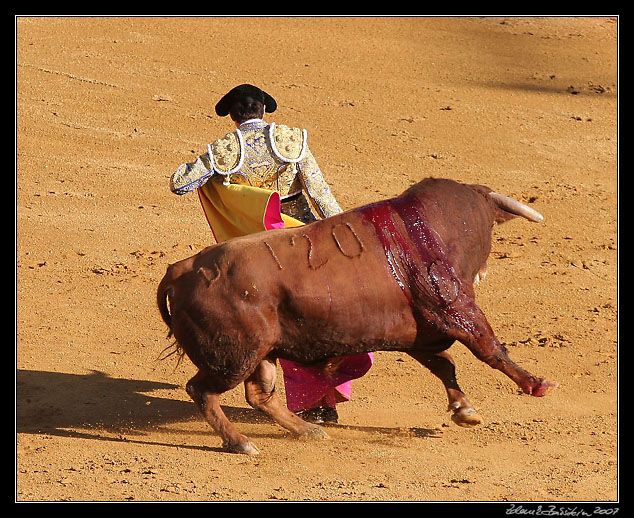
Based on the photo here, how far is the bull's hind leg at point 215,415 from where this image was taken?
567cm

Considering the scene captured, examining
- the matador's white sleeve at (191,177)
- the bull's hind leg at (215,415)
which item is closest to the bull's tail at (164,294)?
the bull's hind leg at (215,415)

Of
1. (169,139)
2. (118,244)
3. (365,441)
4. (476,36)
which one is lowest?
(365,441)

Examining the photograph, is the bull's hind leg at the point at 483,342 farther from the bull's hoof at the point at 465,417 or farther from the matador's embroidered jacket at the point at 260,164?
the matador's embroidered jacket at the point at 260,164

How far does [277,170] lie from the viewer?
5.98 m

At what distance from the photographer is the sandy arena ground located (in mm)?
5609

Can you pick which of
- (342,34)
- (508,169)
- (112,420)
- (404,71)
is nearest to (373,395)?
(112,420)

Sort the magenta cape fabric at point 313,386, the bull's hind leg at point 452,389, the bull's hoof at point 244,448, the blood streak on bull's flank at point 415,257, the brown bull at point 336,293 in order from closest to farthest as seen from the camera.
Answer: the brown bull at point 336,293
the blood streak on bull's flank at point 415,257
the bull's hoof at point 244,448
the bull's hind leg at point 452,389
the magenta cape fabric at point 313,386

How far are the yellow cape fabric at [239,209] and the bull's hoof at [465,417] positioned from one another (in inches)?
52.9

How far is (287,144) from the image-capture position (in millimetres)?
5938

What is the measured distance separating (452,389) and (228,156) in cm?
176

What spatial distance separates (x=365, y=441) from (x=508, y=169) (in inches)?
234

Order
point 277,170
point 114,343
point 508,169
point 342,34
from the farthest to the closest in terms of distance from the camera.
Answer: point 342,34
point 508,169
point 114,343
point 277,170

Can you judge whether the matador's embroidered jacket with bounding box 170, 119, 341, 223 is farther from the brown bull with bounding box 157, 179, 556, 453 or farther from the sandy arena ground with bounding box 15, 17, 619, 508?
the sandy arena ground with bounding box 15, 17, 619, 508

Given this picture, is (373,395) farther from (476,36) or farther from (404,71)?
(476,36)
